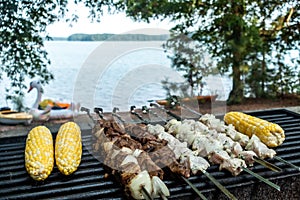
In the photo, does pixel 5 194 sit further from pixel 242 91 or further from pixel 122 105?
pixel 242 91

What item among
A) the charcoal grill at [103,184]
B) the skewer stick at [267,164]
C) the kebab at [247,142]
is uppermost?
the kebab at [247,142]

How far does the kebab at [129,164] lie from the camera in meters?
1.34

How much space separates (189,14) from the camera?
141 inches

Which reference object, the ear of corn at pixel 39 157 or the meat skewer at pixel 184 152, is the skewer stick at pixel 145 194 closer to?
the meat skewer at pixel 184 152

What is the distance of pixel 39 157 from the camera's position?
156 cm

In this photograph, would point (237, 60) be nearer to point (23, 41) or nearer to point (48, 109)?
point (48, 109)

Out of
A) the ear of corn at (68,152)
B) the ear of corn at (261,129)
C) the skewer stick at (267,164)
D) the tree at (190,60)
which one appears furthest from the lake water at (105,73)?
the skewer stick at (267,164)

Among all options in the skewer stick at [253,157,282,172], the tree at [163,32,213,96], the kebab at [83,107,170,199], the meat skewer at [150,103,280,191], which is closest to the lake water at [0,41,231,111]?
the tree at [163,32,213,96]

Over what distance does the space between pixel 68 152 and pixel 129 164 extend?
13.4 inches

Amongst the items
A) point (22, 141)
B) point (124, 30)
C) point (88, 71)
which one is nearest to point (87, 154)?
point (22, 141)

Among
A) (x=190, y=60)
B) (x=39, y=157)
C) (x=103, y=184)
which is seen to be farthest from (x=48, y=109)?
(x=103, y=184)

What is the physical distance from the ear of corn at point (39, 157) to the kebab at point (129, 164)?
0.26 meters

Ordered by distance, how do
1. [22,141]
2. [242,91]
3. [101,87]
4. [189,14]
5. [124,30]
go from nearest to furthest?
1. [22,141]
2. [101,87]
3. [124,30]
4. [189,14]
5. [242,91]

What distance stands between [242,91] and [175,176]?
2727mm
